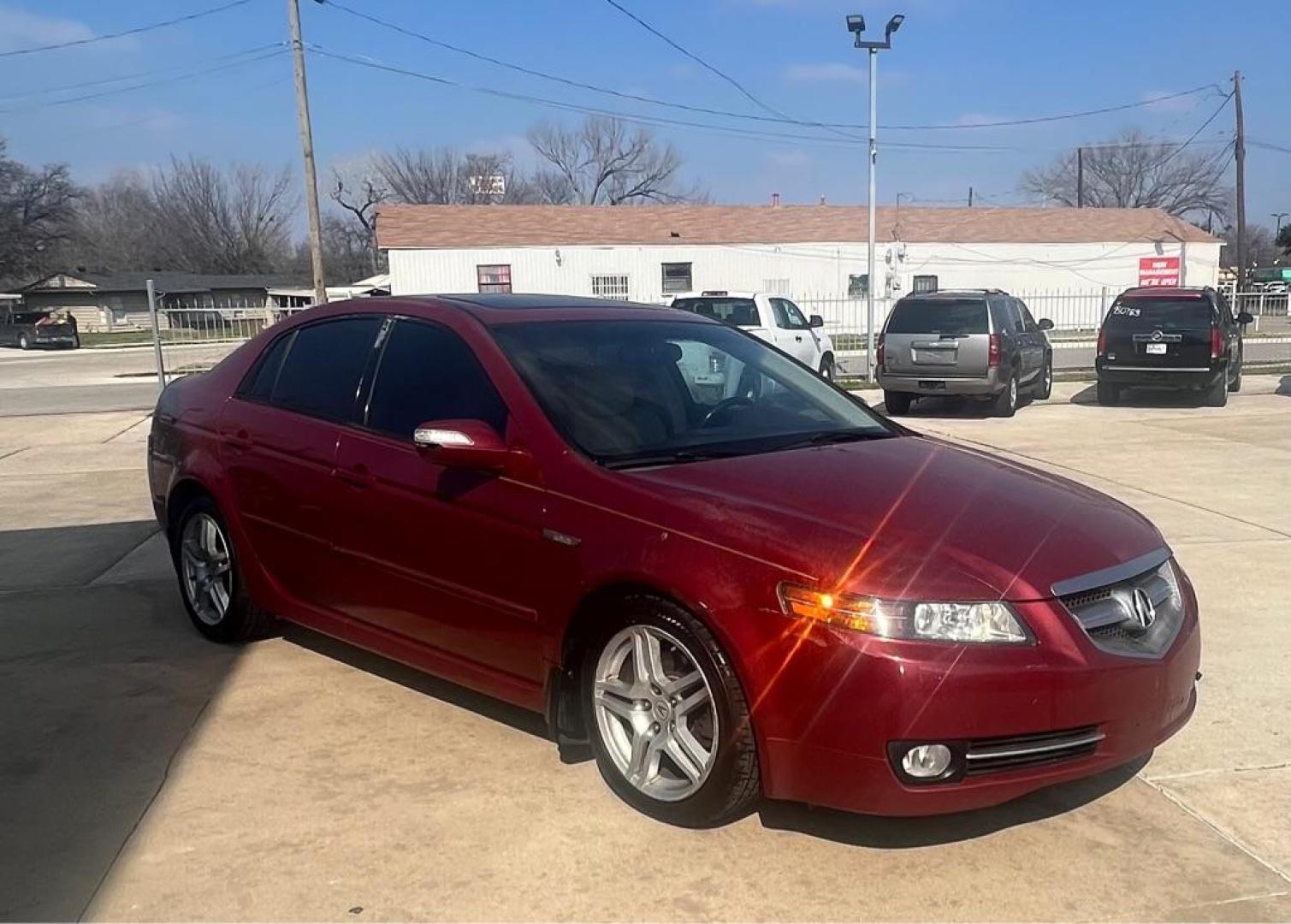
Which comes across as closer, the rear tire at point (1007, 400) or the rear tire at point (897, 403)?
the rear tire at point (1007, 400)

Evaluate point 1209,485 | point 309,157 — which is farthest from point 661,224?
point 1209,485

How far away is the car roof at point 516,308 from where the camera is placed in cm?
415

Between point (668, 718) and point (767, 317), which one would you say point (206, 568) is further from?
point (767, 317)

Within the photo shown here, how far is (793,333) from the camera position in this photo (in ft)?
57.3

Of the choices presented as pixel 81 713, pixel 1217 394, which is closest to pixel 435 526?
pixel 81 713

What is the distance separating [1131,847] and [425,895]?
2.06 m

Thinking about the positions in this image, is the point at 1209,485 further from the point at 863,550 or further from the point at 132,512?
the point at 132,512

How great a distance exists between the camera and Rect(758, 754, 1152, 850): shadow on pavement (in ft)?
10.3

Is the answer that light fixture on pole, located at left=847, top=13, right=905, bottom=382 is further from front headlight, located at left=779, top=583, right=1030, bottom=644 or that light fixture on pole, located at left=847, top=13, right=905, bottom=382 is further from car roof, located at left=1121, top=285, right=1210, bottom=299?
front headlight, located at left=779, top=583, right=1030, bottom=644

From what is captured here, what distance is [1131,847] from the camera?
10.1ft

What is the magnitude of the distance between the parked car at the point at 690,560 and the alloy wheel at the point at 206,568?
0.46 feet

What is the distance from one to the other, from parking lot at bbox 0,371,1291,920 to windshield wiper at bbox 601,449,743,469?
1.09m

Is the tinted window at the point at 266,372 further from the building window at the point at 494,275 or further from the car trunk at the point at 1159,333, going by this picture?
the building window at the point at 494,275

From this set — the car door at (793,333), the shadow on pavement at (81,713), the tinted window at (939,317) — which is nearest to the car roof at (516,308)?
the shadow on pavement at (81,713)
